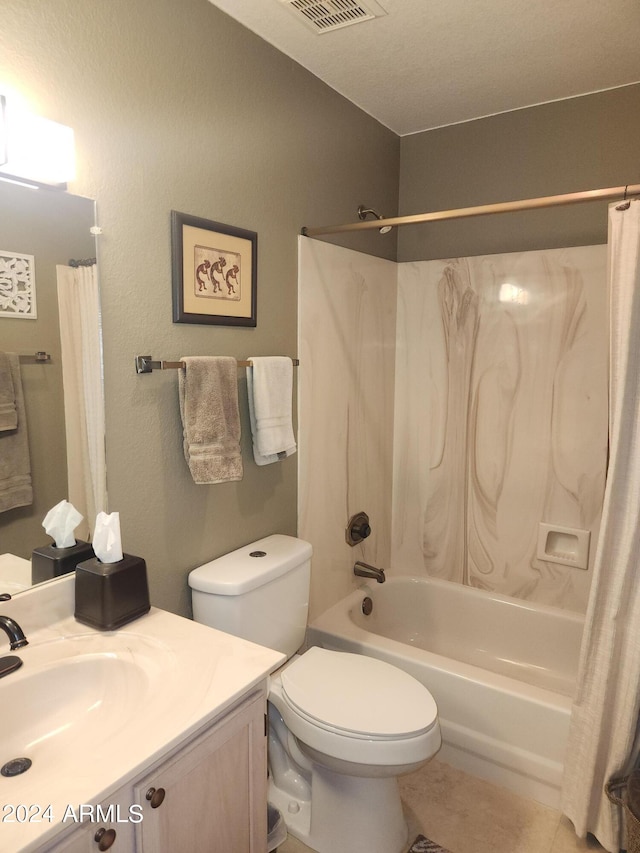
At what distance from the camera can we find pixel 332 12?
1.73 metres

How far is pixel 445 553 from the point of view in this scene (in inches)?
111

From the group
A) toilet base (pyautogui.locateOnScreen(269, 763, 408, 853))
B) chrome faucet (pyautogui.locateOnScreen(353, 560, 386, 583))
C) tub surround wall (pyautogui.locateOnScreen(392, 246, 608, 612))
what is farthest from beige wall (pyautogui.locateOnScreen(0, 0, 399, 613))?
tub surround wall (pyautogui.locateOnScreen(392, 246, 608, 612))

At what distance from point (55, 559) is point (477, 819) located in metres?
1.58

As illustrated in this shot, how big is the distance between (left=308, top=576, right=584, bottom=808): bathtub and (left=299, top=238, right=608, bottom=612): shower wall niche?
5.5 inches

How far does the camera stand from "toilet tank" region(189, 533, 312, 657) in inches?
66.4

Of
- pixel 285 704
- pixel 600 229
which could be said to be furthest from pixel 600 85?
pixel 285 704

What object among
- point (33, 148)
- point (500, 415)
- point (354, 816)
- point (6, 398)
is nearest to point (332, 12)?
point (33, 148)

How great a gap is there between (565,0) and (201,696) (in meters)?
2.12

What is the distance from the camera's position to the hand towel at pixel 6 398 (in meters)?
1.25

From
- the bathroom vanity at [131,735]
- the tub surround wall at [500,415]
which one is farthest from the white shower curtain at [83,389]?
the tub surround wall at [500,415]

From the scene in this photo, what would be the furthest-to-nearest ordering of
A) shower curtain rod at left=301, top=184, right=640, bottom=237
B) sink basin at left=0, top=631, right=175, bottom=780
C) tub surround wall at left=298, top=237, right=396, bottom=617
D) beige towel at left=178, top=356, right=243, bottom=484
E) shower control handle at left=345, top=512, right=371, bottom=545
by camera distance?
shower control handle at left=345, top=512, right=371, bottom=545
tub surround wall at left=298, top=237, right=396, bottom=617
beige towel at left=178, top=356, right=243, bottom=484
shower curtain rod at left=301, top=184, right=640, bottom=237
sink basin at left=0, top=631, right=175, bottom=780

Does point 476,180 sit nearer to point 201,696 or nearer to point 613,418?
point 613,418

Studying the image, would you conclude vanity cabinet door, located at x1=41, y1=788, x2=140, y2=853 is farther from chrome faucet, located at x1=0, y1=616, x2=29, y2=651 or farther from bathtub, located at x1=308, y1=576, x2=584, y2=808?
bathtub, located at x1=308, y1=576, x2=584, y2=808

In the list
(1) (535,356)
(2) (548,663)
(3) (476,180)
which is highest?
(3) (476,180)
